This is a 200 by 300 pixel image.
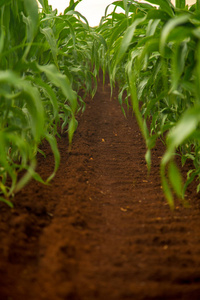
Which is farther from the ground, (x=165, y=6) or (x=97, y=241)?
(x=165, y=6)

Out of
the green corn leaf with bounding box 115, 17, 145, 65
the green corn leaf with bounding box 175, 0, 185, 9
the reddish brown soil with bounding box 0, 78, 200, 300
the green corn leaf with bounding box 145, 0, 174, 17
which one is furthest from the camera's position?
the green corn leaf with bounding box 175, 0, 185, 9

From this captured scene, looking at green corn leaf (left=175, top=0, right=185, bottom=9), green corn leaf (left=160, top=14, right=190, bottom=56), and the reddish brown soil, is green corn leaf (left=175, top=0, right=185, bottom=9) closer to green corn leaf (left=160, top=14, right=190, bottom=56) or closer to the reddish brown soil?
green corn leaf (left=160, top=14, right=190, bottom=56)

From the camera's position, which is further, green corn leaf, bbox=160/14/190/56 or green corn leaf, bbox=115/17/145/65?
green corn leaf, bbox=115/17/145/65

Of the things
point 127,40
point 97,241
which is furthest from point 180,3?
point 97,241

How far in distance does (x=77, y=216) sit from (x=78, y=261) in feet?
0.68

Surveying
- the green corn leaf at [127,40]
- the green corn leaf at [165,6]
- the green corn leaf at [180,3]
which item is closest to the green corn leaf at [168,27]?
the green corn leaf at [127,40]

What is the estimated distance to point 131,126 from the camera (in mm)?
2180

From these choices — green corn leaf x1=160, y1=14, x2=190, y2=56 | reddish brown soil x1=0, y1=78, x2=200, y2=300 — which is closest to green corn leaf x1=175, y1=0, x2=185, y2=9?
green corn leaf x1=160, y1=14, x2=190, y2=56

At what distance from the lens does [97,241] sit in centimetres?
71

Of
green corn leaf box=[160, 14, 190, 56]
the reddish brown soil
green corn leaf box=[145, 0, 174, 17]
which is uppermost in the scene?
green corn leaf box=[145, 0, 174, 17]

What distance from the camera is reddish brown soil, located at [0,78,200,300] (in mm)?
521

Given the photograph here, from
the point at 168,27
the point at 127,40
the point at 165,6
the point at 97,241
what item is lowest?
the point at 97,241

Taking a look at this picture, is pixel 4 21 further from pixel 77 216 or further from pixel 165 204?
pixel 165 204

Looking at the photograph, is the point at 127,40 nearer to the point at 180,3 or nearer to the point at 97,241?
the point at 180,3
